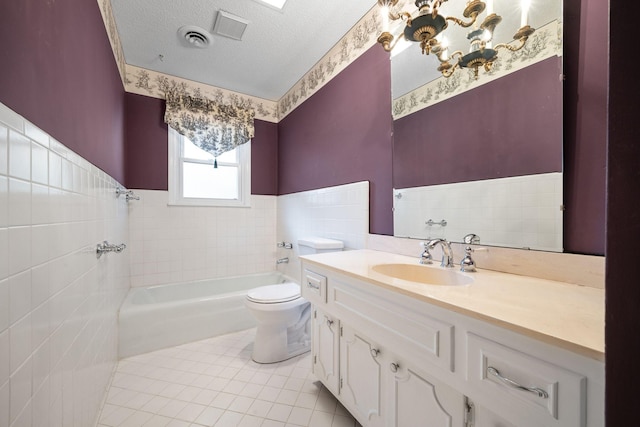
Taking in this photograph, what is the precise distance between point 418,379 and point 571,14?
4.75ft

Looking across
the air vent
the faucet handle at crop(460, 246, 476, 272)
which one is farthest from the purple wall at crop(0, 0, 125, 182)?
the faucet handle at crop(460, 246, 476, 272)

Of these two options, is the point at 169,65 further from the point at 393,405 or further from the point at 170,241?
the point at 393,405

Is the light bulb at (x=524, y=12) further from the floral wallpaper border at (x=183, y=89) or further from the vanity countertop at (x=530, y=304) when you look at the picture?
the floral wallpaper border at (x=183, y=89)

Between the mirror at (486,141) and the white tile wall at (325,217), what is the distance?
12.8 inches

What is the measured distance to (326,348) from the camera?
54.6 inches

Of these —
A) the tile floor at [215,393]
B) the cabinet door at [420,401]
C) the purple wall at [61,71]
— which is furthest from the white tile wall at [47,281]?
the cabinet door at [420,401]

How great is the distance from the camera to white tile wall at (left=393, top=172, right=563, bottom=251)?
965mm

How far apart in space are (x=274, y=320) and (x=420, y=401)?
3.82 ft

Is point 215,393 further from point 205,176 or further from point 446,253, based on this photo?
point 205,176

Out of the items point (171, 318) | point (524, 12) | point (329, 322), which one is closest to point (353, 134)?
point (524, 12)

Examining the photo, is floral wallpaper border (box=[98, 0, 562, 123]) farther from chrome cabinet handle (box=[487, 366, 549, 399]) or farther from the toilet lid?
the toilet lid

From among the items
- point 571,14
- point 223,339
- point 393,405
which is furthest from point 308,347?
point 571,14

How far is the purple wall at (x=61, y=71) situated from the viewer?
2.17ft

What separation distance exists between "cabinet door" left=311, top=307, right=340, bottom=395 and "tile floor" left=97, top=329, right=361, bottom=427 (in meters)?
0.17
